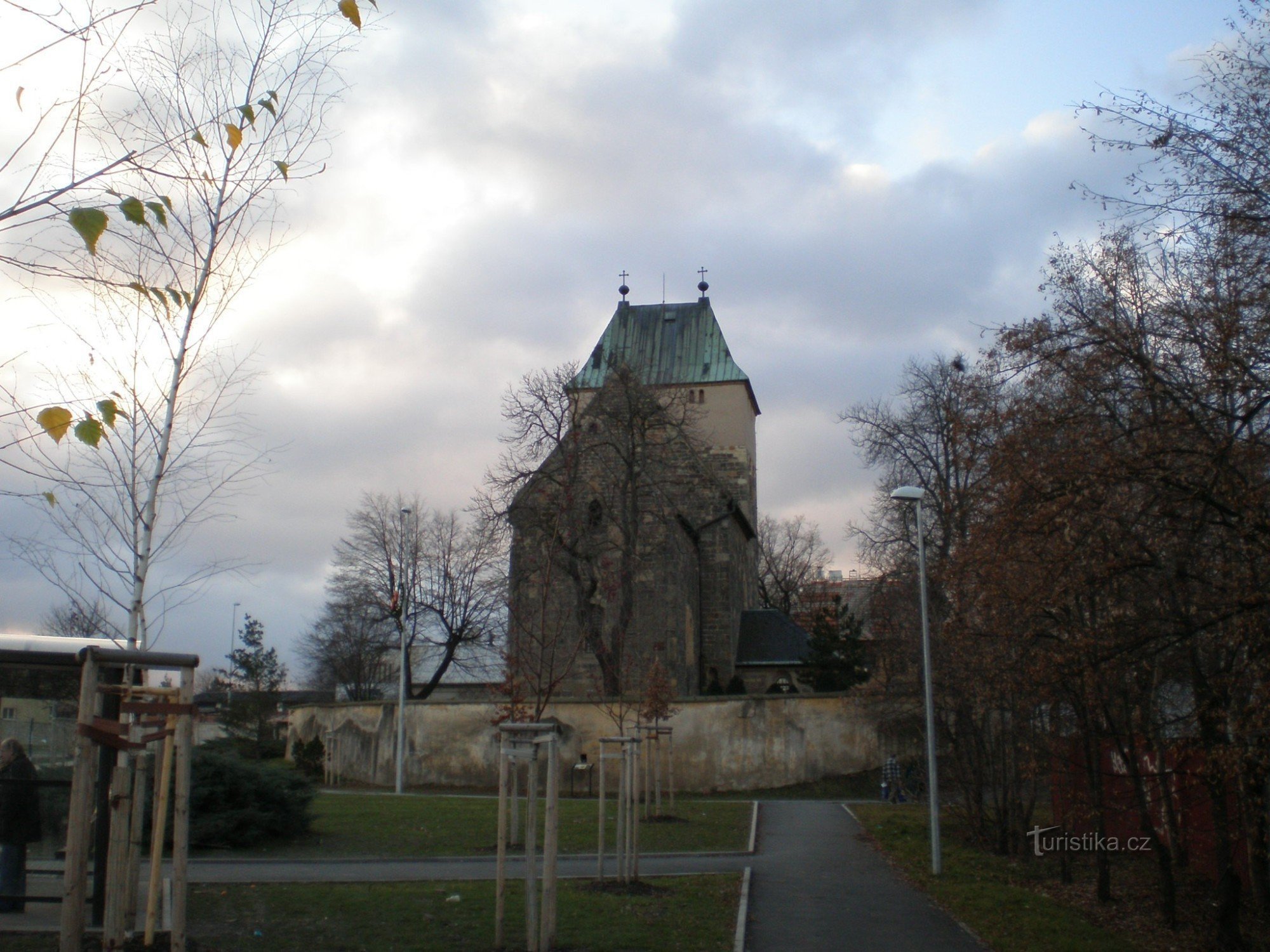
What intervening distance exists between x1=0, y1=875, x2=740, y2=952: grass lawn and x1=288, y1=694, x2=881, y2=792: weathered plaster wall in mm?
18994

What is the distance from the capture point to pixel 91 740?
7086 millimetres

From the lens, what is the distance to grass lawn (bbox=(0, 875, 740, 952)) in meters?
8.91

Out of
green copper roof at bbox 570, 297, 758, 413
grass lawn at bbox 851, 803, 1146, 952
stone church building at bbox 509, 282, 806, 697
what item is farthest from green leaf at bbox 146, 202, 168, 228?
green copper roof at bbox 570, 297, 758, 413

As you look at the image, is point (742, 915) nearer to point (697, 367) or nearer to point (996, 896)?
point (996, 896)

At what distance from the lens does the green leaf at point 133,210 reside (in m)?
4.32

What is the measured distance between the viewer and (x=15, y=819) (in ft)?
28.8

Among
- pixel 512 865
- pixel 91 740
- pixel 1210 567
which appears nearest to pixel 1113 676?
pixel 1210 567

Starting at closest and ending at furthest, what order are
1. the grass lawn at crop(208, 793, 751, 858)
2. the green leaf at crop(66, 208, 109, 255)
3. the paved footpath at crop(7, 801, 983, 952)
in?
the green leaf at crop(66, 208, 109, 255) → the paved footpath at crop(7, 801, 983, 952) → the grass lawn at crop(208, 793, 751, 858)

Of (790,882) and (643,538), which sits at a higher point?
(643,538)

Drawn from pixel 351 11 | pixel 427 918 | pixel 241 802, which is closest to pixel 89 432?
pixel 351 11

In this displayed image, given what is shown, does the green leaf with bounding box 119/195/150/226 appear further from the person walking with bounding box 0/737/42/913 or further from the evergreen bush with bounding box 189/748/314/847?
the evergreen bush with bounding box 189/748/314/847

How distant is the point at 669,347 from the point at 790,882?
42.6 metres

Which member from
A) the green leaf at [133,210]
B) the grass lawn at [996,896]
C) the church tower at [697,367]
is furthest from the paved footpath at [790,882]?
the church tower at [697,367]

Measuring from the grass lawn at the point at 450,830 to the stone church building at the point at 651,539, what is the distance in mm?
3605
